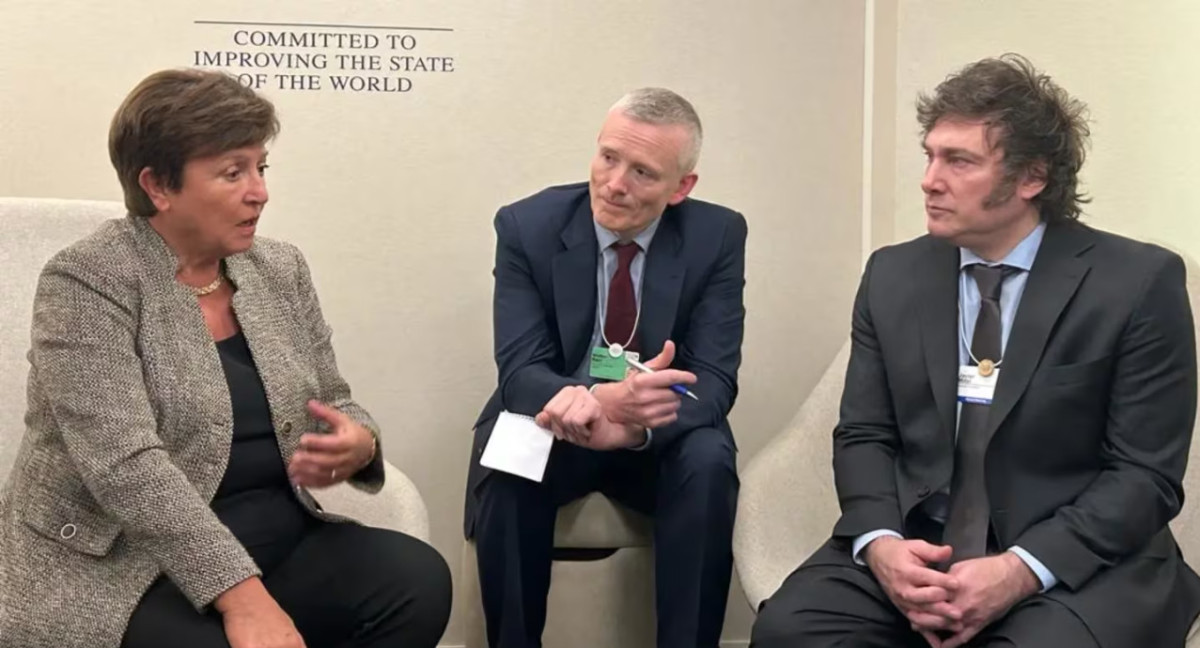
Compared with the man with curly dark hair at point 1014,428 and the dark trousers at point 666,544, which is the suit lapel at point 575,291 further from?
the man with curly dark hair at point 1014,428

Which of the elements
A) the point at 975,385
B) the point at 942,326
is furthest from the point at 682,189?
the point at 975,385

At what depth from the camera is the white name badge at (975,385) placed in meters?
2.24

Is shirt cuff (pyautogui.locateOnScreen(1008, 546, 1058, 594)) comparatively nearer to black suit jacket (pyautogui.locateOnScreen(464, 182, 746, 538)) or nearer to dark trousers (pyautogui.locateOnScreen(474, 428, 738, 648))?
dark trousers (pyautogui.locateOnScreen(474, 428, 738, 648))

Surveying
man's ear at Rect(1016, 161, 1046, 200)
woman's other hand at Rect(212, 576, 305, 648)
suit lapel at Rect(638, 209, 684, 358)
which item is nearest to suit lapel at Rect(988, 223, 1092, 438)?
man's ear at Rect(1016, 161, 1046, 200)

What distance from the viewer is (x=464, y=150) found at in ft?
11.0

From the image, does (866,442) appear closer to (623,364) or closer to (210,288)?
(623,364)

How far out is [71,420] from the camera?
6.37 feet

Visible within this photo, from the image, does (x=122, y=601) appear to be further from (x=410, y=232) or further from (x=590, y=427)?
(x=410, y=232)

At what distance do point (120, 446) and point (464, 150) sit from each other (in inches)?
63.1

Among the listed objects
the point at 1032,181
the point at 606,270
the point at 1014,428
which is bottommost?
the point at 1014,428

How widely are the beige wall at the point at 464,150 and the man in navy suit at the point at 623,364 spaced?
497 millimetres

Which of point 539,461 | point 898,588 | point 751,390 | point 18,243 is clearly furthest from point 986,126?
point 18,243

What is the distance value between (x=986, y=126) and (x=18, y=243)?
195cm

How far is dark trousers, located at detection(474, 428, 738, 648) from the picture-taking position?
2574 mm
